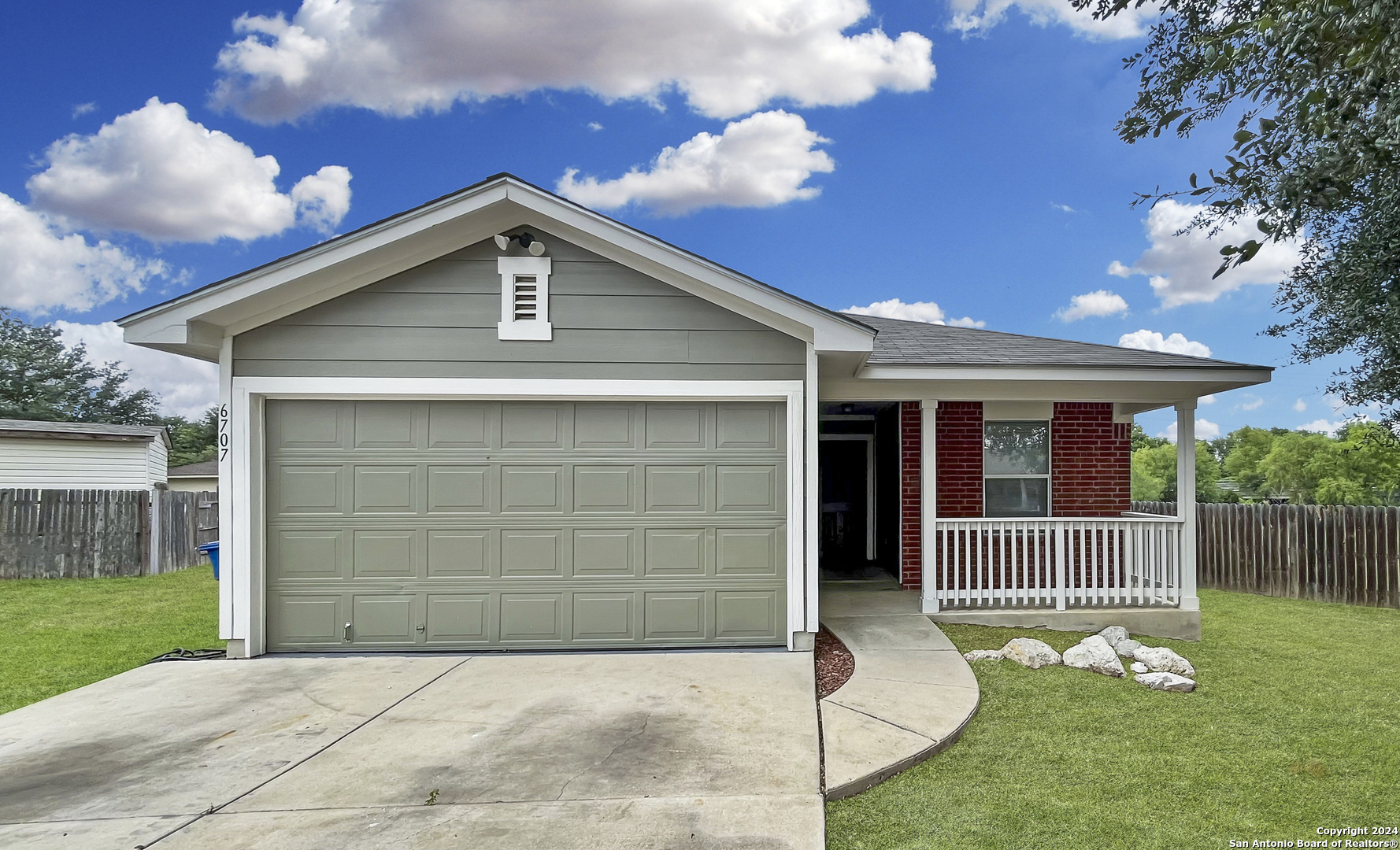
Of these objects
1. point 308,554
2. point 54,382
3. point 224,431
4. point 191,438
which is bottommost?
point 308,554

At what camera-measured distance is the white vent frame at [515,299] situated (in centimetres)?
586

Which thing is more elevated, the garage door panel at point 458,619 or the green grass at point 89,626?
the garage door panel at point 458,619

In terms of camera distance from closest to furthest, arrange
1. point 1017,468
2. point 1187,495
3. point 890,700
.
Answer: point 890,700, point 1187,495, point 1017,468

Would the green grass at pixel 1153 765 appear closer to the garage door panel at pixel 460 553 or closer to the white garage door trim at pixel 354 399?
the white garage door trim at pixel 354 399

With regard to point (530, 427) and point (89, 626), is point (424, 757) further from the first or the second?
point (89, 626)

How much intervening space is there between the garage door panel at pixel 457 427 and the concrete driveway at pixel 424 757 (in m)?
1.83

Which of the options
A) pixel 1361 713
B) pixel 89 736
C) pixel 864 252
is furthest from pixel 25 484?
pixel 864 252

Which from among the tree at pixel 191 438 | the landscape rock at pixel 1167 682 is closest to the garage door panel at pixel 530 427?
the landscape rock at pixel 1167 682

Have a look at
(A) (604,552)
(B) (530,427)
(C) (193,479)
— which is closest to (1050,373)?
(A) (604,552)

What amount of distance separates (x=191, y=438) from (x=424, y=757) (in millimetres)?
49863

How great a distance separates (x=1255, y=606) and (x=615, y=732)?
9.83 m

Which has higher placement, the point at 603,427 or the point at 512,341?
the point at 512,341

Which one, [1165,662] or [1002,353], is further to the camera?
[1002,353]

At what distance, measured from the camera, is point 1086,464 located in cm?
856
